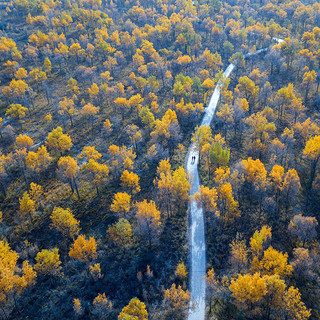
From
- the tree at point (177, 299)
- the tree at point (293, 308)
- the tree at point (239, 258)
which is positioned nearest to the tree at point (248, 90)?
the tree at point (239, 258)

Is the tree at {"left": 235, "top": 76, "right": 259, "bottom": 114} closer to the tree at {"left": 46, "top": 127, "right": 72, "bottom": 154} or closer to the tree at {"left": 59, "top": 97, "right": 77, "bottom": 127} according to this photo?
the tree at {"left": 59, "top": 97, "right": 77, "bottom": 127}

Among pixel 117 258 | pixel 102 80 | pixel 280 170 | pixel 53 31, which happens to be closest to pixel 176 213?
pixel 117 258

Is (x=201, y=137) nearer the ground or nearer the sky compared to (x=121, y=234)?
nearer the sky

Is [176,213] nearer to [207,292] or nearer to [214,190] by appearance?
[214,190]

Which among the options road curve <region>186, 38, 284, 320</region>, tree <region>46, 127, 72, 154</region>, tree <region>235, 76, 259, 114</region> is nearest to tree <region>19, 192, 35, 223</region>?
tree <region>46, 127, 72, 154</region>

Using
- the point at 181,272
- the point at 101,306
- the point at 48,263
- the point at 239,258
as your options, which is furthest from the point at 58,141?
the point at 239,258

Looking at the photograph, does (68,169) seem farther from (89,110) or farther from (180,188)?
(89,110)

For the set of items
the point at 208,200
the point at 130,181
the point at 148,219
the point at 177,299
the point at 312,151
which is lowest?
the point at 177,299
